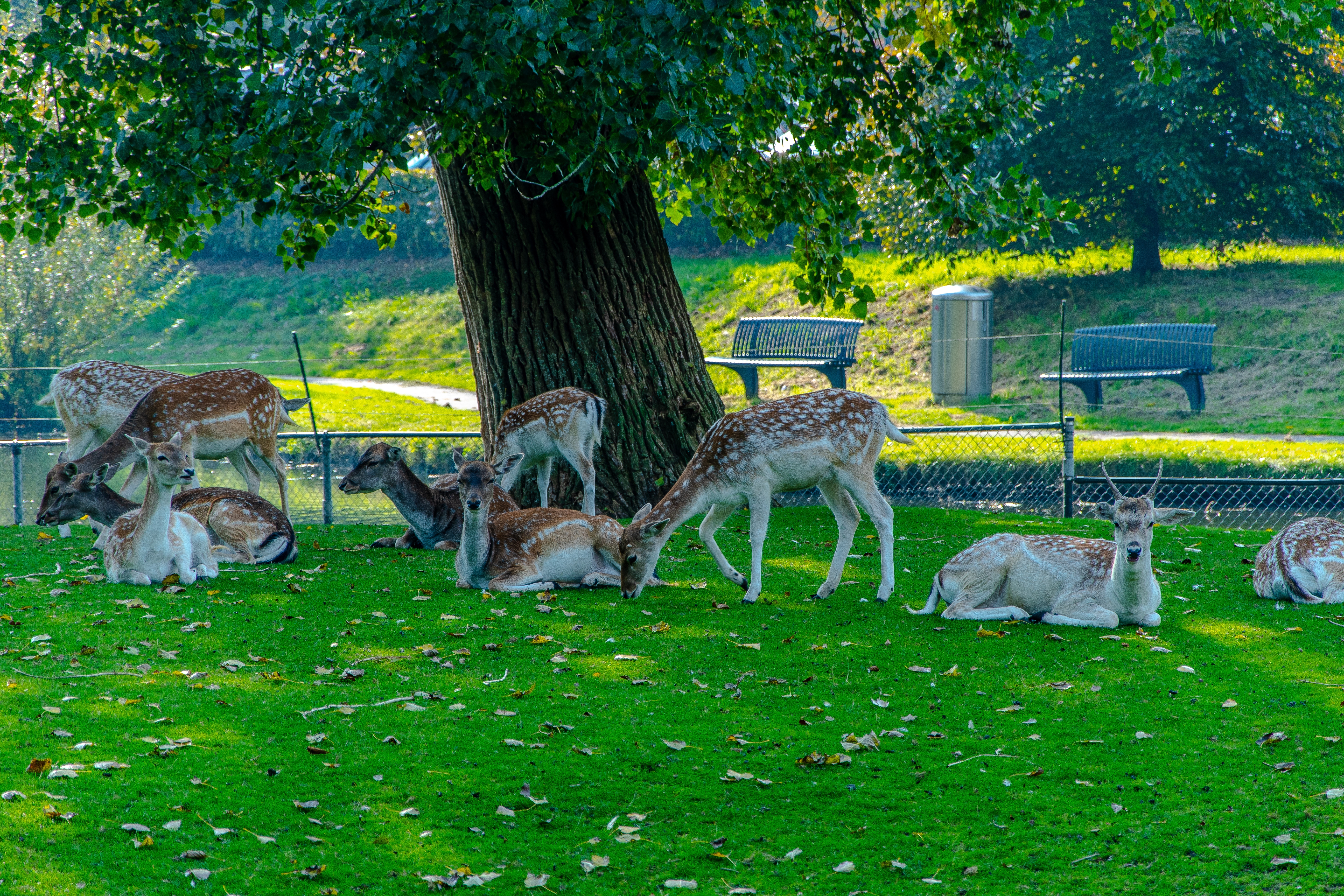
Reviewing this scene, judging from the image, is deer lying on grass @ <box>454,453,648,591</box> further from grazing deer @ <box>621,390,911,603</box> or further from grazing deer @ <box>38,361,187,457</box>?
grazing deer @ <box>38,361,187,457</box>

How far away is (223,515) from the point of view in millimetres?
9148

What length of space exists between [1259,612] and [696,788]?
14.9ft

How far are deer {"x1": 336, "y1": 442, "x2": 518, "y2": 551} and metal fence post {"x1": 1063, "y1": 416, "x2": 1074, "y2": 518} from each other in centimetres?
534

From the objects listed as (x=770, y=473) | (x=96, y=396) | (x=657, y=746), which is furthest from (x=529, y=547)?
(x=96, y=396)

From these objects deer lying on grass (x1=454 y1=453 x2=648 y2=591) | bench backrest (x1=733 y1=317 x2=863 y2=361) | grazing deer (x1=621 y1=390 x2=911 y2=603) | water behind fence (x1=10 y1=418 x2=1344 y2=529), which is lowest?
water behind fence (x1=10 y1=418 x2=1344 y2=529)

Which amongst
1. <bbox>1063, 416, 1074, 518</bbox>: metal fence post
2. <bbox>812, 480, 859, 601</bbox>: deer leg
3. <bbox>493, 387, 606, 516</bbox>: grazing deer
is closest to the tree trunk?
<bbox>493, 387, 606, 516</bbox>: grazing deer

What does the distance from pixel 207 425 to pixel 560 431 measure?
2.86 metres

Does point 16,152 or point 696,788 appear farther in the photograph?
point 16,152

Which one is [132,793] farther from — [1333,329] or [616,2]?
[1333,329]

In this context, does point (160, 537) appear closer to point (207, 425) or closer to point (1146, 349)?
point (207, 425)

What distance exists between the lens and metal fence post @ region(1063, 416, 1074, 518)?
1195 centimetres

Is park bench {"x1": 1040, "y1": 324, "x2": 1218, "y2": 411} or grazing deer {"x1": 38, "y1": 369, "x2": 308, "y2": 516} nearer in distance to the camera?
grazing deer {"x1": 38, "y1": 369, "x2": 308, "y2": 516}

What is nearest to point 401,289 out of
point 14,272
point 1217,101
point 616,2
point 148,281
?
point 148,281

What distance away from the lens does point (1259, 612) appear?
7.84m
